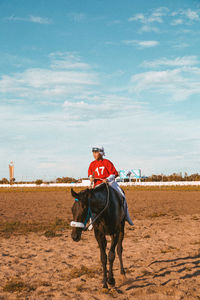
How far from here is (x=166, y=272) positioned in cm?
759

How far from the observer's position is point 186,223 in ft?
53.5

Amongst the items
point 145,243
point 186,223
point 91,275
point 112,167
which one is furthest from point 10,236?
point 186,223

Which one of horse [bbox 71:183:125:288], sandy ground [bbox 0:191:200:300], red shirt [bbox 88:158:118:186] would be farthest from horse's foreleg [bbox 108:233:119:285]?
red shirt [bbox 88:158:118:186]

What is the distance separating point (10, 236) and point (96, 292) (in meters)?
7.81

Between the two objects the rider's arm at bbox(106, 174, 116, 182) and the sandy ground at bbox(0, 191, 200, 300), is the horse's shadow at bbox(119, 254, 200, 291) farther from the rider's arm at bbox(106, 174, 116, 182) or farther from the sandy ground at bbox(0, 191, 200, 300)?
the rider's arm at bbox(106, 174, 116, 182)

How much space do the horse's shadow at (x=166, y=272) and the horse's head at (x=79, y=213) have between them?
190 centimetres

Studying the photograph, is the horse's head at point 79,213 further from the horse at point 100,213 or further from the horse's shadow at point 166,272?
the horse's shadow at point 166,272

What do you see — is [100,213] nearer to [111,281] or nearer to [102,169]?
[102,169]

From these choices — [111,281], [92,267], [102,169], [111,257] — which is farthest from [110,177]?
[92,267]

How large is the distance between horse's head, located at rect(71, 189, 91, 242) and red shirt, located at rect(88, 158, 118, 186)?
5.13 ft

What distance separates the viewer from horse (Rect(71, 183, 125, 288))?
564 centimetres

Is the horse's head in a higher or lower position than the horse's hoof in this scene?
higher

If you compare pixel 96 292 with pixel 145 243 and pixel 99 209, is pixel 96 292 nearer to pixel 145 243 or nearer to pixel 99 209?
pixel 99 209

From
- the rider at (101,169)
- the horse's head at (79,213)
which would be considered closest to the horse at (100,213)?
the horse's head at (79,213)
